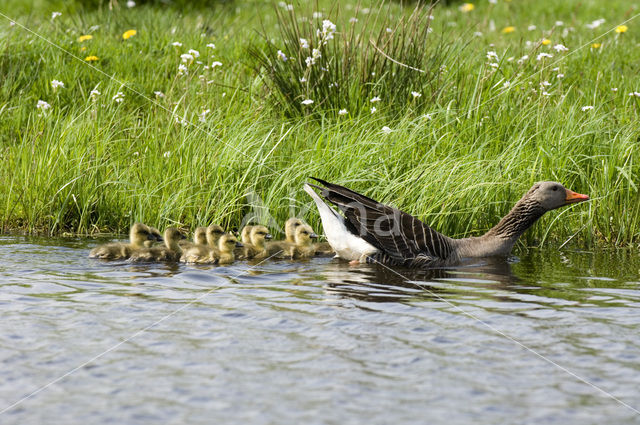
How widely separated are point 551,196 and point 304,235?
7.83 feet

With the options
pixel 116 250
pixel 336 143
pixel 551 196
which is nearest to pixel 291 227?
pixel 336 143

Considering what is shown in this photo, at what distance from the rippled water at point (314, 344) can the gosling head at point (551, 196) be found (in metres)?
0.70

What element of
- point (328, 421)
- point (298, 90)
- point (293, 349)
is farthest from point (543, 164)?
point (328, 421)

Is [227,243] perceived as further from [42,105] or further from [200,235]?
[42,105]

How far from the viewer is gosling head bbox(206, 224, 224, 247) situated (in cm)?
838

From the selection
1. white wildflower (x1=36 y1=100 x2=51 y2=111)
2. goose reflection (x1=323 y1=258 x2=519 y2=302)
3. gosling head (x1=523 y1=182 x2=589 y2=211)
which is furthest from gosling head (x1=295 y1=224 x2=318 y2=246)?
white wildflower (x1=36 y1=100 x2=51 y2=111)

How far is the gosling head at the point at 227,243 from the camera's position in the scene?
8094 mm

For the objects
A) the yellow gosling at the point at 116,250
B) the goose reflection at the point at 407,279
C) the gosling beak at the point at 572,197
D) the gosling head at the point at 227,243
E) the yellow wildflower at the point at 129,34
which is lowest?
the goose reflection at the point at 407,279

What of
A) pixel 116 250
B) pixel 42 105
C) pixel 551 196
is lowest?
pixel 116 250

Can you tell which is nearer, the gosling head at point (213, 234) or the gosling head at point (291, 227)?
the gosling head at point (213, 234)

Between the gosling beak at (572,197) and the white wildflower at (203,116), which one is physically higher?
the white wildflower at (203,116)

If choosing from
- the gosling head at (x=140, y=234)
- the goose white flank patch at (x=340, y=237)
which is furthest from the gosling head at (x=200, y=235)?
the goose white flank patch at (x=340, y=237)

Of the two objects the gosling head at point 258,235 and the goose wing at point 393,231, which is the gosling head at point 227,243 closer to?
the gosling head at point 258,235

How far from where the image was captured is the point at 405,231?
802cm
